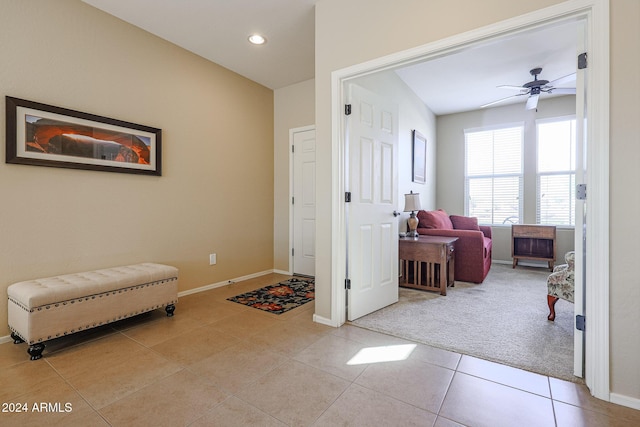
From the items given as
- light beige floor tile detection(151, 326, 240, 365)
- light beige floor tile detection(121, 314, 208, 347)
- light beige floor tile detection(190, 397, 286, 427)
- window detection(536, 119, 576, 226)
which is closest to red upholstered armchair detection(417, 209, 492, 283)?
window detection(536, 119, 576, 226)

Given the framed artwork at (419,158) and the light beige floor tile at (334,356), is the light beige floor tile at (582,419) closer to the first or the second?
the light beige floor tile at (334,356)

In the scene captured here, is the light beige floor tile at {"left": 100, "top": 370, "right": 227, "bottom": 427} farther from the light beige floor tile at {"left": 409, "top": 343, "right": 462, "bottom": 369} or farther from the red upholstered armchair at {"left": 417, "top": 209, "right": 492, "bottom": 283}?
the red upholstered armchair at {"left": 417, "top": 209, "right": 492, "bottom": 283}

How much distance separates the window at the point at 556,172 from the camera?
489 centimetres

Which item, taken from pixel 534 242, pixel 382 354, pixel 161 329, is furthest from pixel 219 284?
pixel 534 242

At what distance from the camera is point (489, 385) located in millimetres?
1654

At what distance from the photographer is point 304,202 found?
427cm

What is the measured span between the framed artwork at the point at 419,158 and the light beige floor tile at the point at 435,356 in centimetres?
308

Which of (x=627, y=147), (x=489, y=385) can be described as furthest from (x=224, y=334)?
(x=627, y=147)

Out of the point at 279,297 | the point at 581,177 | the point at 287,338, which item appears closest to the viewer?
the point at 581,177

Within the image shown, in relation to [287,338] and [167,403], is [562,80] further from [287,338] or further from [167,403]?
[167,403]

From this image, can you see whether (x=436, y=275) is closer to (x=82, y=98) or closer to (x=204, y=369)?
(x=204, y=369)

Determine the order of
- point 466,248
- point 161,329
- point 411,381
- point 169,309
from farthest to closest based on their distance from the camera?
1. point 466,248
2. point 169,309
3. point 161,329
4. point 411,381

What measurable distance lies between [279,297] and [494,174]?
4716mm

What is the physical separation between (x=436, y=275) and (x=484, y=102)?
11.6 feet
